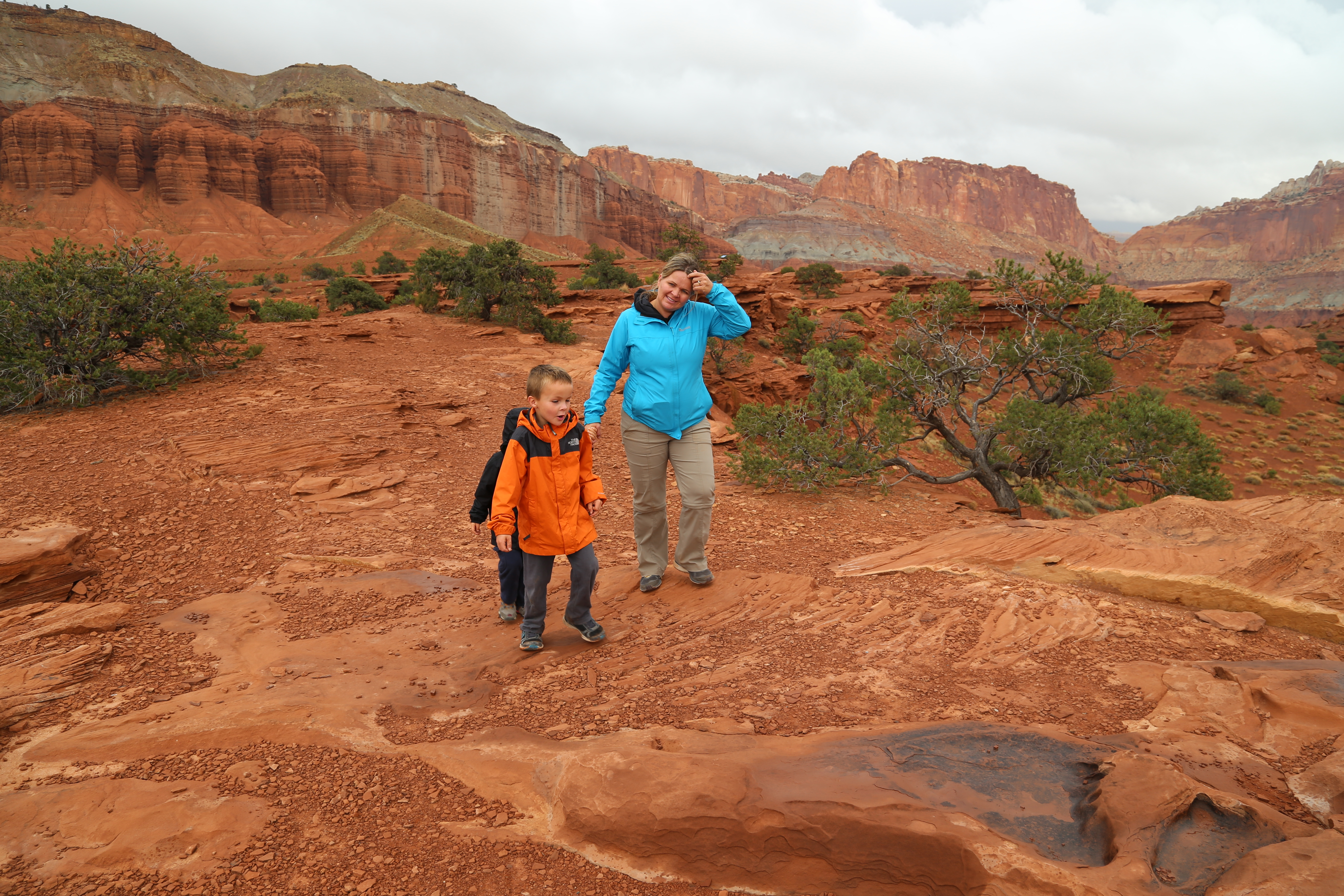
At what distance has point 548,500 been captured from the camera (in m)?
3.40

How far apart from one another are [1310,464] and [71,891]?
26.3 meters

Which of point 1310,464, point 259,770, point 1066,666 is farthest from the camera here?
point 1310,464

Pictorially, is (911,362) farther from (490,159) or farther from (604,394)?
(490,159)

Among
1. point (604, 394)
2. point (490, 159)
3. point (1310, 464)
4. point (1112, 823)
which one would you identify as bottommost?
point (1310, 464)

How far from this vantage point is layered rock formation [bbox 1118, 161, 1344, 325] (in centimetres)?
8212

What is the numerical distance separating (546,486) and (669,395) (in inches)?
35.8

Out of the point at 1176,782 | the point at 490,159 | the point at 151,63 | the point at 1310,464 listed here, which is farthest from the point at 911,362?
the point at 151,63

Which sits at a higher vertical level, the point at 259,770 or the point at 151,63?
the point at 151,63

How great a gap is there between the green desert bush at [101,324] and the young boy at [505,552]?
7023 mm

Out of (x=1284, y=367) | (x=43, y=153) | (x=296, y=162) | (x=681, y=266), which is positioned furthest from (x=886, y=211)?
(x=681, y=266)

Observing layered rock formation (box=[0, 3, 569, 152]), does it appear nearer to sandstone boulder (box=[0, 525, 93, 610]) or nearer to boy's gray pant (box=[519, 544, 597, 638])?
sandstone boulder (box=[0, 525, 93, 610])

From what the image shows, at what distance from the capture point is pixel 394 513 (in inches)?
239

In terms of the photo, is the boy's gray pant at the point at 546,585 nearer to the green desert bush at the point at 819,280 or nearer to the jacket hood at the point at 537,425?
the jacket hood at the point at 537,425

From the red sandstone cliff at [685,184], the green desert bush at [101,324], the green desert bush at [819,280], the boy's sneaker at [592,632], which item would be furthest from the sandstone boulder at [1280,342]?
the red sandstone cliff at [685,184]
